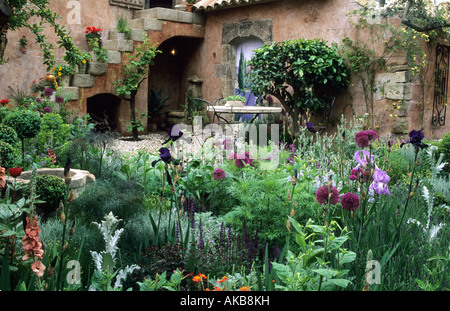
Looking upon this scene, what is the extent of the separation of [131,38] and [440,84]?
20.4ft

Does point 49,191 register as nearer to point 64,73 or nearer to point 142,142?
point 64,73

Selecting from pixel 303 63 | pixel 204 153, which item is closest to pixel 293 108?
pixel 303 63

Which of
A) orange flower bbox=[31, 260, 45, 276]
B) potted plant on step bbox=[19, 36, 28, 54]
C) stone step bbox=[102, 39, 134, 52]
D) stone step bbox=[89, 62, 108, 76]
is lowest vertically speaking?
orange flower bbox=[31, 260, 45, 276]

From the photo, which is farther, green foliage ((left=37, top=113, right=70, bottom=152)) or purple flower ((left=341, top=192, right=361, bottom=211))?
green foliage ((left=37, top=113, right=70, bottom=152))

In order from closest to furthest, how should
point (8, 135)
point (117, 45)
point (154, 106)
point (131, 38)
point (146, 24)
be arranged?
point (8, 135)
point (117, 45)
point (131, 38)
point (146, 24)
point (154, 106)

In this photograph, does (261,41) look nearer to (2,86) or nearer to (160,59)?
(160,59)

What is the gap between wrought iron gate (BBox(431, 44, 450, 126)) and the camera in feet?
26.3

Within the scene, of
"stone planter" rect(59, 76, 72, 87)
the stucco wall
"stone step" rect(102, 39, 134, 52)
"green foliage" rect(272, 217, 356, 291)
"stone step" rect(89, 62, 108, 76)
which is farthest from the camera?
"stone step" rect(102, 39, 134, 52)

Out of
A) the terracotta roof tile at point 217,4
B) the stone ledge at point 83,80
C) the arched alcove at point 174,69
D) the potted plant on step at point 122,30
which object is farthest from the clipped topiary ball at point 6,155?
the arched alcove at point 174,69

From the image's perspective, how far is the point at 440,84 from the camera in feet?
26.9

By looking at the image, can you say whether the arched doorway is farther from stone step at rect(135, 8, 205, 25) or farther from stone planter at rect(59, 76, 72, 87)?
stone planter at rect(59, 76, 72, 87)

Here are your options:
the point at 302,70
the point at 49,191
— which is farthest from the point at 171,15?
the point at 49,191

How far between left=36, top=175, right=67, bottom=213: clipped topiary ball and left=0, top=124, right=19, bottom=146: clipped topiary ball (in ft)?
3.19

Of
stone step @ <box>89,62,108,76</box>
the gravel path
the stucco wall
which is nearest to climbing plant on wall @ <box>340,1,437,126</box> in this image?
the stucco wall
